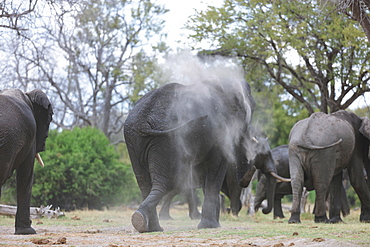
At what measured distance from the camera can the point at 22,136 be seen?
689 centimetres

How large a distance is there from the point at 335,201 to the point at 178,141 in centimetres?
578

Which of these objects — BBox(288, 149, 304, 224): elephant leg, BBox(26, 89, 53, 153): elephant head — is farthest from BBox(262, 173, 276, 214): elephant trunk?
BBox(26, 89, 53, 153): elephant head

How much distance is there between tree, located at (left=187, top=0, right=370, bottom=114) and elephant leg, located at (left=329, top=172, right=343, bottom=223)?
4.84 metres

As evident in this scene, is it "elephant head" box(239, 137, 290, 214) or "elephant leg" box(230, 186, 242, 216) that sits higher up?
"elephant head" box(239, 137, 290, 214)

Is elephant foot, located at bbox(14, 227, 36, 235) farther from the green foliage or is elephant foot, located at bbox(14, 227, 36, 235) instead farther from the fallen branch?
the green foliage

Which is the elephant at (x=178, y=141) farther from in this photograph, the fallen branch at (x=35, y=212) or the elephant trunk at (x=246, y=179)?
the fallen branch at (x=35, y=212)

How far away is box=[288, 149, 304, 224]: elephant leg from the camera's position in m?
11.1

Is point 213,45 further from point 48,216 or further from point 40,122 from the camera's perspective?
point 40,122

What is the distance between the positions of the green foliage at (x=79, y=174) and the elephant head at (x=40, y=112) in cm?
960

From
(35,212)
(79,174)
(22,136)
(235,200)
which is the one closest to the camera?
(22,136)

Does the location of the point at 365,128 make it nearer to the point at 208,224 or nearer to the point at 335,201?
the point at 335,201

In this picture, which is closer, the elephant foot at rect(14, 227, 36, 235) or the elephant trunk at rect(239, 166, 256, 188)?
the elephant foot at rect(14, 227, 36, 235)

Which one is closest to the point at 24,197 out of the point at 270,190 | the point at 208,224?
the point at 208,224

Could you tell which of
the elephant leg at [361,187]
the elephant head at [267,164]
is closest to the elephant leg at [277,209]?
the elephant head at [267,164]
